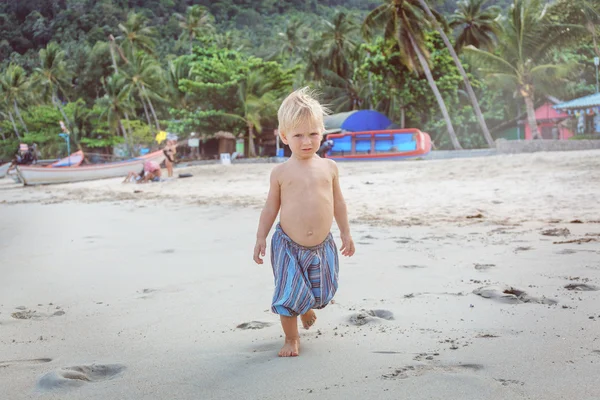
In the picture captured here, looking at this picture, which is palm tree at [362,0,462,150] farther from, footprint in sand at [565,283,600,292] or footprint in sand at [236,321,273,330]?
footprint in sand at [236,321,273,330]

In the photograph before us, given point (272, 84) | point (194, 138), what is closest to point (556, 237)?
point (272, 84)

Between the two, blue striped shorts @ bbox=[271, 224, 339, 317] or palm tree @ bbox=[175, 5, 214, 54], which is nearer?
blue striped shorts @ bbox=[271, 224, 339, 317]

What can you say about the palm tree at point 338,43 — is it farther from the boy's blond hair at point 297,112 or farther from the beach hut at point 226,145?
the boy's blond hair at point 297,112

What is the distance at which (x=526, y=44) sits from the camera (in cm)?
2803

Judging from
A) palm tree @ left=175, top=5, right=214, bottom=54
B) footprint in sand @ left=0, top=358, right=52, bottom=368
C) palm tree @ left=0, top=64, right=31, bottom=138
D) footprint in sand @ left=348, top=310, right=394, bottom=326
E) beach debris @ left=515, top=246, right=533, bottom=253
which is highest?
palm tree @ left=175, top=5, right=214, bottom=54

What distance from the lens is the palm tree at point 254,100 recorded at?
34.1 metres

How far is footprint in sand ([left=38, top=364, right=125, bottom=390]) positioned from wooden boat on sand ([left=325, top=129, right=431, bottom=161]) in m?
23.0

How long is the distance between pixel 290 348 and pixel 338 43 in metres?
39.1

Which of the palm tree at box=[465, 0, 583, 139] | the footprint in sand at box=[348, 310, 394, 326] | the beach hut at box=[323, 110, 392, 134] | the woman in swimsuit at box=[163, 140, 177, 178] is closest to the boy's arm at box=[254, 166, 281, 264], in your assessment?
the footprint in sand at box=[348, 310, 394, 326]

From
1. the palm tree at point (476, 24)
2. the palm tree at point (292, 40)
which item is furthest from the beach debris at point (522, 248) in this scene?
the palm tree at point (292, 40)

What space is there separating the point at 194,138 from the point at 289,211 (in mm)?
39396

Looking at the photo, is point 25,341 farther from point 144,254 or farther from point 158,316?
point 144,254

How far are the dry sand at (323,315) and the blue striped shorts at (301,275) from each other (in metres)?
0.18

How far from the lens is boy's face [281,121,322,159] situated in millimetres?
2758
